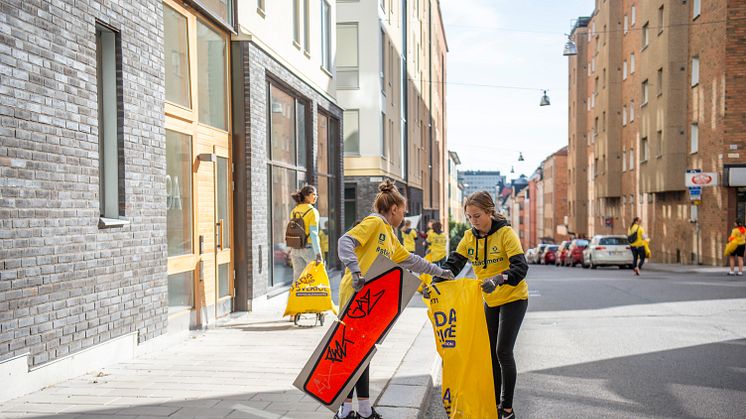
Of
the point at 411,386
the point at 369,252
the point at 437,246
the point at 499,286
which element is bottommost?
the point at 411,386

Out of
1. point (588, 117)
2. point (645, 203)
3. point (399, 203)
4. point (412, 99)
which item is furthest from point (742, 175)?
point (588, 117)

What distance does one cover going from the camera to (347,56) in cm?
2442

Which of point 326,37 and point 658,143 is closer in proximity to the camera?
point 326,37

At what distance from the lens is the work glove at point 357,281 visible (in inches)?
182

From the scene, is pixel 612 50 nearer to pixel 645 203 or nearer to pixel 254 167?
pixel 645 203

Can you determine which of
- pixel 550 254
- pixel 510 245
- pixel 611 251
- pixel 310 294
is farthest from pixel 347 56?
pixel 550 254

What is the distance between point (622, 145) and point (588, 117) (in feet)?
52.7

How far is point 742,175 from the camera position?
24062mm

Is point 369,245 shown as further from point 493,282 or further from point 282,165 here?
point 282,165

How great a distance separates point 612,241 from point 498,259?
83.0 ft

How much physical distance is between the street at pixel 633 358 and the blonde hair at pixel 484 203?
1.59 metres

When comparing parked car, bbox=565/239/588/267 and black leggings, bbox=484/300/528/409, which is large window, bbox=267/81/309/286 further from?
parked car, bbox=565/239/588/267

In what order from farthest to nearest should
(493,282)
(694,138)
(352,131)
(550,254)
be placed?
1. (550,254)
2. (694,138)
3. (352,131)
4. (493,282)

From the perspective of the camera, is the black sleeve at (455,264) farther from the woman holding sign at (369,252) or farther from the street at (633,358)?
the street at (633,358)
